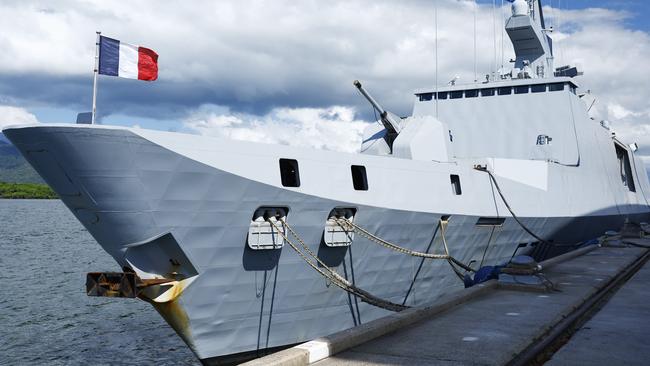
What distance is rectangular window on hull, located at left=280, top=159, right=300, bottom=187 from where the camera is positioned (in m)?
8.44

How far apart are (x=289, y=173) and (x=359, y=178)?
1.28 m

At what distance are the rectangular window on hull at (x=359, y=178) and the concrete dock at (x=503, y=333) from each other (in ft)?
7.91

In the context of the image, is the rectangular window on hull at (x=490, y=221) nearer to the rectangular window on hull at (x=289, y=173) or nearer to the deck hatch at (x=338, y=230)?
the deck hatch at (x=338, y=230)

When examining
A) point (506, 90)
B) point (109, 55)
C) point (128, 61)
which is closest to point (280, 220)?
point (128, 61)

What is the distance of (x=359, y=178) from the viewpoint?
951 cm

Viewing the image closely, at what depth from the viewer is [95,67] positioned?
23.3 ft

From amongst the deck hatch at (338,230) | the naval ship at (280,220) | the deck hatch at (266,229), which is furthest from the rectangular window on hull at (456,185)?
the deck hatch at (266,229)

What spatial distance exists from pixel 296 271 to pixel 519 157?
9.97 meters

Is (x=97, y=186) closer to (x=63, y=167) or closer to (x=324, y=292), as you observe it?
(x=63, y=167)

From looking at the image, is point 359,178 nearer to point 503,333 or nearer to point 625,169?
point 503,333

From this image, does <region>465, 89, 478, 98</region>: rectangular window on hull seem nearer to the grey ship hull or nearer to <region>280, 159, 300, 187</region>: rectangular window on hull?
the grey ship hull

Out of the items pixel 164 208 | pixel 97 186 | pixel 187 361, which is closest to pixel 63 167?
pixel 97 186

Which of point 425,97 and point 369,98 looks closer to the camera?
point 369,98

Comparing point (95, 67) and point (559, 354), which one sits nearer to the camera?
point (559, 354)
